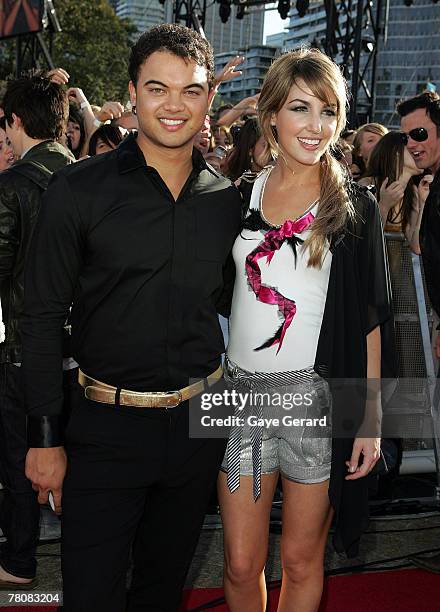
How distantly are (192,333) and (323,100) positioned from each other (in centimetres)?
87

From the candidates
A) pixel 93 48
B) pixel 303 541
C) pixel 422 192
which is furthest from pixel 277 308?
pixel 93 48

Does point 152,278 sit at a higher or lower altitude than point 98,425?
higher

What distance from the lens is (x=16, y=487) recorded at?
335 cm

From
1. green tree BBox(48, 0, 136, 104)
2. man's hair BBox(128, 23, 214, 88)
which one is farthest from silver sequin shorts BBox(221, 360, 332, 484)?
green tree BBox(48, 0, 136, 104)

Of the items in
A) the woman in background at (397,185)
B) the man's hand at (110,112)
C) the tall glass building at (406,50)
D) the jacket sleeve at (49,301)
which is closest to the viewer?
the jacket sleeve at (49,301)

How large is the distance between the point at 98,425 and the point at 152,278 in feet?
1.47

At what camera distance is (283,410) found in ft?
8.01

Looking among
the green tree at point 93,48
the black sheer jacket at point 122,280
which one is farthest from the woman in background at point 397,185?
the green tree at point 93,48

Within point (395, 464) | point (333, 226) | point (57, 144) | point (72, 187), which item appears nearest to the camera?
point (72, 187)

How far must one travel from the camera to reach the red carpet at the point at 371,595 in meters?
3.31

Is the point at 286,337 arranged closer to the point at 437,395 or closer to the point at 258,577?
the point at 258,577

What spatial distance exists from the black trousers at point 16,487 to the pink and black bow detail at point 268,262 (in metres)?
1.35

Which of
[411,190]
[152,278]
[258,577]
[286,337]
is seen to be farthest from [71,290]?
[411,190]

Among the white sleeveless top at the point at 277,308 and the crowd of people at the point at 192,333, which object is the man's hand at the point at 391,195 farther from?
the white sleeveless top at the point at 277,308
